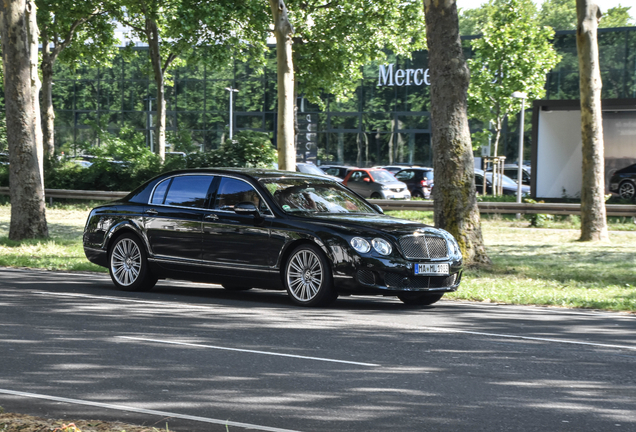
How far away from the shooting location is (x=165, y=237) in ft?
38.9

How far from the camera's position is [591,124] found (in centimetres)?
2025

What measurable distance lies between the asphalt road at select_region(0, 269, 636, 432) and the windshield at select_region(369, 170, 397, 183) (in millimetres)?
26088

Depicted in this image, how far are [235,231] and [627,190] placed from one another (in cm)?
2077

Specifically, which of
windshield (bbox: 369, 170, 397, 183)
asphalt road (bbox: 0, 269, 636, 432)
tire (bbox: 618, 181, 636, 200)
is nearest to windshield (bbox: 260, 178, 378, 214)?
asphalt road (bbox: 0, 269, 636, 432)

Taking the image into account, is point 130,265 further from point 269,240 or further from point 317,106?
point 317,106

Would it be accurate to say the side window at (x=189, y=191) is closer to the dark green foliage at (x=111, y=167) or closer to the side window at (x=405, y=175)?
the dark green foliage at (x=111, y=167)

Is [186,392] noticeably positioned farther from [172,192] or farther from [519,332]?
[172,192]

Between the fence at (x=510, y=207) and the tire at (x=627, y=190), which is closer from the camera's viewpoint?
the fence at (x=510, y=207)

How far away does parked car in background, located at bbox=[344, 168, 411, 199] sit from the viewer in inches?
1448

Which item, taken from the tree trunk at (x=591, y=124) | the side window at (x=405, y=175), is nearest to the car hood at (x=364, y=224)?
the tree trunk at (x=591, y=124)

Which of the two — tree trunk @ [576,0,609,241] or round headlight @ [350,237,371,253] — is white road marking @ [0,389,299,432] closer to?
round headlight @ [350,237,371,253]

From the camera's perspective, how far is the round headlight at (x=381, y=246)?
1019cm

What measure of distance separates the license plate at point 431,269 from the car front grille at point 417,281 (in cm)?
7

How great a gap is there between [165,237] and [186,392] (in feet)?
19.4
